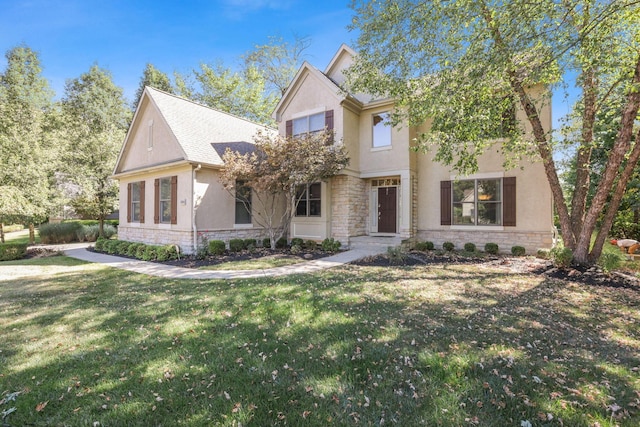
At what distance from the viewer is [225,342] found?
3832mm

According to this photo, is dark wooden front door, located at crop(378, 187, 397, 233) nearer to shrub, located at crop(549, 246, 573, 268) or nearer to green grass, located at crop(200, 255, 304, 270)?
green grass, located at crop(200, 255, 304, 270)

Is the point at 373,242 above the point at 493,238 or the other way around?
the other way around

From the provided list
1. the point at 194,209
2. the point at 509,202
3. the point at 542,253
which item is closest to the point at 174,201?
the point at 194,209

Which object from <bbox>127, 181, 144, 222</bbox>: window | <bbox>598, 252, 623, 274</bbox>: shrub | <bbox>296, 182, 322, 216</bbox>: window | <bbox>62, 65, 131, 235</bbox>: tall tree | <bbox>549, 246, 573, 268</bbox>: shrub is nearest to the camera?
<bbox>598, 252, 623, 274</bbox>: shrub

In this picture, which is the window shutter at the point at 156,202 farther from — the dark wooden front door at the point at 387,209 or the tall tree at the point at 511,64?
the tall tree at the point at 511,64

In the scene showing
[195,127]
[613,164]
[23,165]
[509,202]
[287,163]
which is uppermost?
[195,127]

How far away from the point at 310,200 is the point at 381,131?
13.6ft

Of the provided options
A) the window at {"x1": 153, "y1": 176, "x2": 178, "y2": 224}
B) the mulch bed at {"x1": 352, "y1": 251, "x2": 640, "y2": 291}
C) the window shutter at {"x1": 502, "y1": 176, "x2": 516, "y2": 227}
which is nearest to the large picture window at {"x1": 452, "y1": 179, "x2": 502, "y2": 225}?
the window shutter at {"x1": 502, "y1": 176, "x2": 516, "y2": 227}

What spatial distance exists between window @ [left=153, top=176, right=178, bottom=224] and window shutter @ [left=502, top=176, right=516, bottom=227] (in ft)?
40.5

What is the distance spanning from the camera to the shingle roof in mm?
11758

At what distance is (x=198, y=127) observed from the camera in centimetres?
1325

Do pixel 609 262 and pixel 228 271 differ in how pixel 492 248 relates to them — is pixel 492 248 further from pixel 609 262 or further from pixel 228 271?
pixel 228 271

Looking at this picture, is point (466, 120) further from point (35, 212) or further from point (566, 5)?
point (35, 212)

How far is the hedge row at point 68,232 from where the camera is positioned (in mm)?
17475
